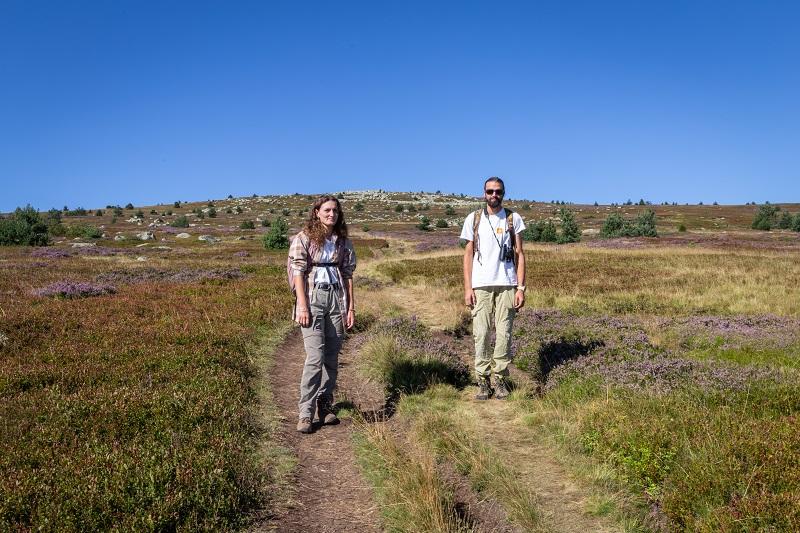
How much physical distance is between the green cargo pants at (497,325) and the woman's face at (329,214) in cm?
255

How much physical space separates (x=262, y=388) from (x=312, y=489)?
10.9ft

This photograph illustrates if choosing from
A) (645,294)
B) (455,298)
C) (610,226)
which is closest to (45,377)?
(455,298)

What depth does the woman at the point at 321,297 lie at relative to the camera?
21.0 ft

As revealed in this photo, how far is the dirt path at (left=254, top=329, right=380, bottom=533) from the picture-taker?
438 centimetres

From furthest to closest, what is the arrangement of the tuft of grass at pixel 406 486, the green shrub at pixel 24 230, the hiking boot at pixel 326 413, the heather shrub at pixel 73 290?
the green shrub at pixel 24 230
the heather shrub at pixel 73 290
the hiking boot at pixel 326 413
the tuft of grass at pixel 406 486

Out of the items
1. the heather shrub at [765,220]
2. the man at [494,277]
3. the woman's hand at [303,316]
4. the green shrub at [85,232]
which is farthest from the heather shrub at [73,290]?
the heather shrub at [765,220]

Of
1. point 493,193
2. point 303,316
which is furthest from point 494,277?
point 303,316

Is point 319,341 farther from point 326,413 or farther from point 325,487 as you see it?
point 325,487

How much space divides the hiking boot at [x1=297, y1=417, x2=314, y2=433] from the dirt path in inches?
2.7

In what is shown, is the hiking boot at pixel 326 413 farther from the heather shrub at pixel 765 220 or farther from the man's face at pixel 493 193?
the heather shrub at pixel 765 220

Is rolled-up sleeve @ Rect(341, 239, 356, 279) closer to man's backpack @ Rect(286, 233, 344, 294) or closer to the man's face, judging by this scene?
man's backpack @ Rect(286, 233, 344, 294)

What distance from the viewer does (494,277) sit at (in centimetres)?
754

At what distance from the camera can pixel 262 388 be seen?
806cm

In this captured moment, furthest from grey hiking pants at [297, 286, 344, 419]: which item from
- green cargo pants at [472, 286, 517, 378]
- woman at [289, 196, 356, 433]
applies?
green cargo pants at [472, 286, 517, 378]
